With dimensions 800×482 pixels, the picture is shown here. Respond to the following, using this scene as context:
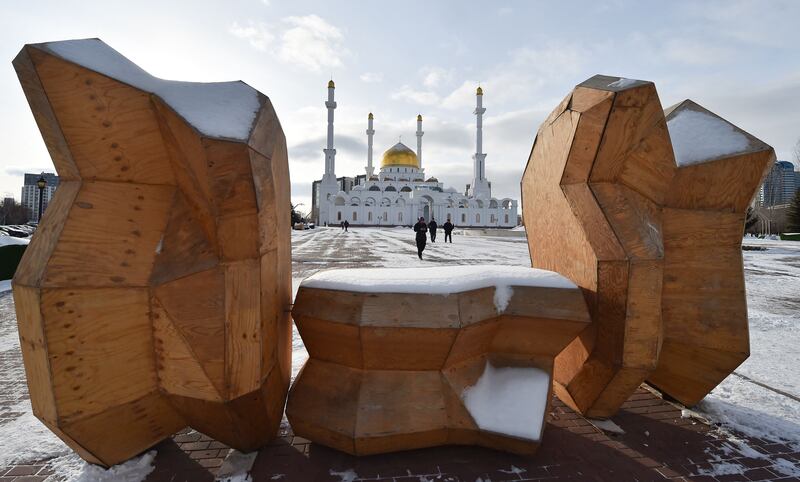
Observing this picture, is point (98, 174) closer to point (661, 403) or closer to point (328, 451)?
point (328, 451)

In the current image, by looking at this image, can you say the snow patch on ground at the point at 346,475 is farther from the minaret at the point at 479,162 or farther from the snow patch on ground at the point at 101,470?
the minaret at the point at 479,162

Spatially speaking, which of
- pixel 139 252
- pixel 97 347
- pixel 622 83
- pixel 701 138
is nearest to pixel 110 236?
pixel 139 252

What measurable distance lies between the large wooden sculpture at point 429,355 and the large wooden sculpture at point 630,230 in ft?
1.09

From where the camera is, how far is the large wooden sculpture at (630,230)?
122 inches

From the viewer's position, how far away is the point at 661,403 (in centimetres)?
392

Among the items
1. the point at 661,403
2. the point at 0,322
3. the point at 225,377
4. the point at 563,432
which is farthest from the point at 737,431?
the point at 0,322

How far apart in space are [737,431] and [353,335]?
3.24m

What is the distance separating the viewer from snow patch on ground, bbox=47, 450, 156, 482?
2719 millimetres

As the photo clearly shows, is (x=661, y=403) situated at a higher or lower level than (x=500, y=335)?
lower

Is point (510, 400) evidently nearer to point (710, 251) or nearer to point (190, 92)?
point (710, 251)

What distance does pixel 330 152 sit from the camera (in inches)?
2436

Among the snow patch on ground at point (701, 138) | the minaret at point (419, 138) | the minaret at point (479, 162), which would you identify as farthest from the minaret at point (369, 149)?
the snow patch on ground at point (701, 138)

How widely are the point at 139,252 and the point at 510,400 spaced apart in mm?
2711

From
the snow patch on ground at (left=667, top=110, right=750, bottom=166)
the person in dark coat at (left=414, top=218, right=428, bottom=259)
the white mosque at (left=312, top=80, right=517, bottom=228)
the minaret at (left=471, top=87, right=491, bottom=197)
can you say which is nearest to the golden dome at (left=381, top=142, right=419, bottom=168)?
the white mosque at (left=312, top=80, right=517, bottom=228)
